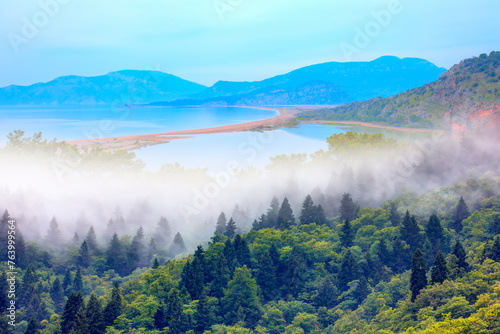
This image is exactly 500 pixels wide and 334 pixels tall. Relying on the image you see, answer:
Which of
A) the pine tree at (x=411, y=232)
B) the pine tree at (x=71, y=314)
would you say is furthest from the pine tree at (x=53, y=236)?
the pine tree at (x=411, y=232)

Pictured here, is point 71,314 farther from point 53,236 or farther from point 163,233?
point 163,233

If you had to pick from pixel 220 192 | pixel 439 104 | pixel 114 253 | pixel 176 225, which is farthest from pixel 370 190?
pixel 439 104

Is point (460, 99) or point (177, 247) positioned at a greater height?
point (460, 99)

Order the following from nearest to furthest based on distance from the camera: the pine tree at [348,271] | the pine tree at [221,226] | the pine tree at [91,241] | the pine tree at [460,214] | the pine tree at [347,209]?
the pine tree at [348,271]
the pine tree at [460,214]
the pine tree at [91,241]
the pine tree at [347,209]
the pine tree at [221,226]

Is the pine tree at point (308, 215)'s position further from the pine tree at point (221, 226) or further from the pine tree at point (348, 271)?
the pine tree at point (348, 271)

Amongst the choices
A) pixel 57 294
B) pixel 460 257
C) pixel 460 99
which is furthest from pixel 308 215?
pixel 460 99

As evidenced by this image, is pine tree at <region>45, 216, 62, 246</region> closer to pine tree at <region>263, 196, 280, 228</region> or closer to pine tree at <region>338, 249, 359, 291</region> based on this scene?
pine tree at <region>263, 196, 280, 228</region>
